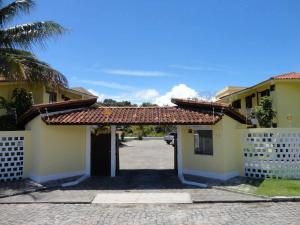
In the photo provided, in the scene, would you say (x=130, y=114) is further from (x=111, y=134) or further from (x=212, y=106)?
(x=212, y=106)

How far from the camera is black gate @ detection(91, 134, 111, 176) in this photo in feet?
55.0

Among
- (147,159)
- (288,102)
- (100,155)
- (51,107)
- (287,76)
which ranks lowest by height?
(147,159)

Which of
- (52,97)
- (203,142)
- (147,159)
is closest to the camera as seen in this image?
(203,142)

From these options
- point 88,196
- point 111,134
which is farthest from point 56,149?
point 88,196

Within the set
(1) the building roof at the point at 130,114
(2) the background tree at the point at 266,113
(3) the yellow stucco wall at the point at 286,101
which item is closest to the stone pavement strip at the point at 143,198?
(1) the building roof at the point at 130,114

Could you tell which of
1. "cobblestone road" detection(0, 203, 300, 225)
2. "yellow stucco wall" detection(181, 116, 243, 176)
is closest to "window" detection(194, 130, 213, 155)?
"yellow stucco wall" detection(181, 116, 243, 176)

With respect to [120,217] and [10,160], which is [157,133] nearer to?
[10,160]

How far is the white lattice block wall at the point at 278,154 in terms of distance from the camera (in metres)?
14.6

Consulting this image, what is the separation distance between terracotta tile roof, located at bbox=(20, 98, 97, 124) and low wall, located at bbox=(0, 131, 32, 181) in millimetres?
910

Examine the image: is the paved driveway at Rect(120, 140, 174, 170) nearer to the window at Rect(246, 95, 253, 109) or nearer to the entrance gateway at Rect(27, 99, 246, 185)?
the entrance gateway at Rect(27, 99, 246, 185)

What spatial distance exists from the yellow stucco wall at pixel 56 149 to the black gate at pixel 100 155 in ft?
1.63

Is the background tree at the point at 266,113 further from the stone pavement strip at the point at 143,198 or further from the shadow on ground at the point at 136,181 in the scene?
the stone pavement strip at the point at 143,198

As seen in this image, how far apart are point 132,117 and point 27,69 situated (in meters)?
5.03

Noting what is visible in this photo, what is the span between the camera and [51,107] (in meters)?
15.6
